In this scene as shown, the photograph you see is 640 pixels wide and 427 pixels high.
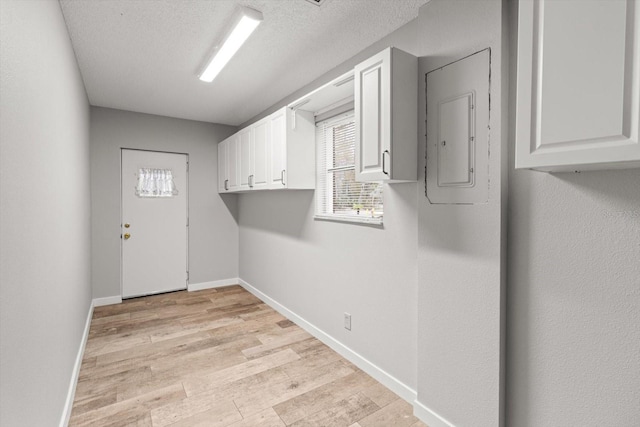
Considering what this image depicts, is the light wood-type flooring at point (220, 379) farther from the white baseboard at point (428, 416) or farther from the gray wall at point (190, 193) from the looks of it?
the gray wall at point (190, 193)

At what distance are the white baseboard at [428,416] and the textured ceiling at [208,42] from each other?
2.57 m

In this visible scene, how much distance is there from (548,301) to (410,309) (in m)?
0.89

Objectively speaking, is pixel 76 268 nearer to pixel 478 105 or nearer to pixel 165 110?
pixel 165 110

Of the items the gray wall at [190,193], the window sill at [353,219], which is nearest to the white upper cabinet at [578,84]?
the window sill at [353,219]

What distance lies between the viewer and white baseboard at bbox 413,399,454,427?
6.41 feet

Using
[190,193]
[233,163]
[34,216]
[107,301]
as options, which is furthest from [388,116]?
[107,301]

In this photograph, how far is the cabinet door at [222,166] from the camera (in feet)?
15.6

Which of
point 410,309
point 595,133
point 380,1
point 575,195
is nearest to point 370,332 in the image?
point 410,309

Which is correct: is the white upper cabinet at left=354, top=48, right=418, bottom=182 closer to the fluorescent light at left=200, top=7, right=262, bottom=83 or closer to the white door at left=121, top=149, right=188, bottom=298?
the fluorescent light at left=200, top=7, right=262, bottom=83

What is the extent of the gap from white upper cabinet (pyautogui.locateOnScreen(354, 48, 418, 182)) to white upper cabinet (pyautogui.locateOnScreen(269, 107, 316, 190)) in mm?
1115

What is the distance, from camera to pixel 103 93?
12.2 feet

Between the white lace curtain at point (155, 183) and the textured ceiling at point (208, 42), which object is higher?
the textured ceiling at point (208, 42)

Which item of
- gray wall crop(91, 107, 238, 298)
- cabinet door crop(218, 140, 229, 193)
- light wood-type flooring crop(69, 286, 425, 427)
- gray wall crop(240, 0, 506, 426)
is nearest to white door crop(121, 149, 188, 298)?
gray wall crop(91, 107, 238, 298)

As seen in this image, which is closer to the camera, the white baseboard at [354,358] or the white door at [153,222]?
the white baseboard at [354,358]
